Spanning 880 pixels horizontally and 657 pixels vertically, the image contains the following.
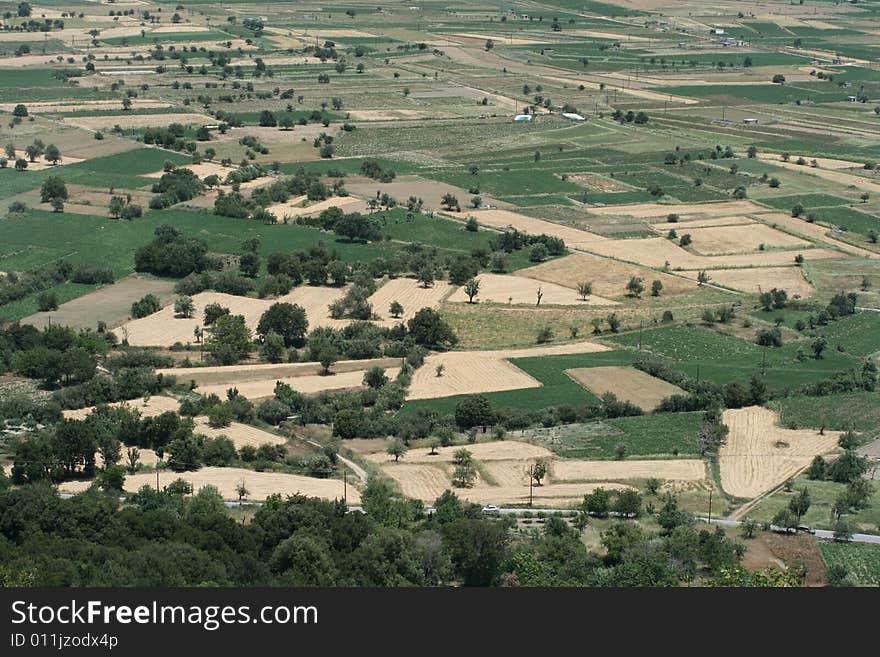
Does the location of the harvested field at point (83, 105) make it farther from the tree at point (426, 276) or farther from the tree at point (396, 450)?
the tree at point (396, 450)

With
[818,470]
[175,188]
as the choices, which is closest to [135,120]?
[175,188]

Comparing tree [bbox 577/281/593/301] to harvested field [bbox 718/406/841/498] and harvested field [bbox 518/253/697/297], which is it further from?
harvested field [bbox 718/406/841/498]

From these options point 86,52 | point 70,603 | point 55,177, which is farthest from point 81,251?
point 86,52

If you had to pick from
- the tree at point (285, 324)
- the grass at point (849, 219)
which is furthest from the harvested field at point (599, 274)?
the grass at point (849, 219)

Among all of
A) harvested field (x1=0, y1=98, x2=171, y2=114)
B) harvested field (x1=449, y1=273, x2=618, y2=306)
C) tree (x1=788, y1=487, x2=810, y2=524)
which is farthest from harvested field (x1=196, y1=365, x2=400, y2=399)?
harvested field (x1=0, y1=98, x2=171, y2=114)

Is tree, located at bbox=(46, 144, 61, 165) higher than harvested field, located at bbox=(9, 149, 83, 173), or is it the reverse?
tree, located at bbox=(46, 144, 61, 165)

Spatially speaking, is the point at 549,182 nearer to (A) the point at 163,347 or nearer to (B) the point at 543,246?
(B) the point at 543,246
